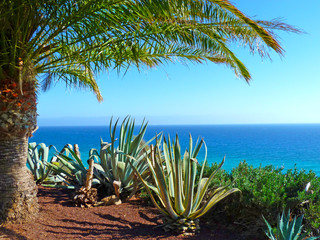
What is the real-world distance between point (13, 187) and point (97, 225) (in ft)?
4.31

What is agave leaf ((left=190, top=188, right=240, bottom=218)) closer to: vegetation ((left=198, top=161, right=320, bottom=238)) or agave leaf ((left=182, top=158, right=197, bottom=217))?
agave leaf ((left=182, top=158, right=197, bottom=217))

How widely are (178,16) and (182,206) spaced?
263cm

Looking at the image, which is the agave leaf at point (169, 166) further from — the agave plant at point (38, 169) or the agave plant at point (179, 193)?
the agave plant at point (38, 169)

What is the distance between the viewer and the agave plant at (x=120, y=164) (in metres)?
5.10

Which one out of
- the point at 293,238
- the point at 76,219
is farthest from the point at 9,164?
the point at 293,238

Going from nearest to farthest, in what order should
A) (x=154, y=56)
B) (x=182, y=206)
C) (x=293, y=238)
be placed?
(x=293, y=238) → (x=182, y=206) → (x=154, y=56)

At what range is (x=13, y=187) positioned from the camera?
428 centimetres

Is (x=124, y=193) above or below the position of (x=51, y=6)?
below

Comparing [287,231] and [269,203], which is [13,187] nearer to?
[269,203]

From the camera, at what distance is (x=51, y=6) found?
4156mm

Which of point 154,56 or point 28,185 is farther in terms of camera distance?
point 154,56

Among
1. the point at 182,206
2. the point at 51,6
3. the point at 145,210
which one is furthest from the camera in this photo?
the point at 145,210

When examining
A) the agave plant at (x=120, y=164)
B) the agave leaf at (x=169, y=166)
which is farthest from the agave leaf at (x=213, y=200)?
the agave plant at (x=120, y=164)

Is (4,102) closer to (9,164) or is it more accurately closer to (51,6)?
(9,164)
